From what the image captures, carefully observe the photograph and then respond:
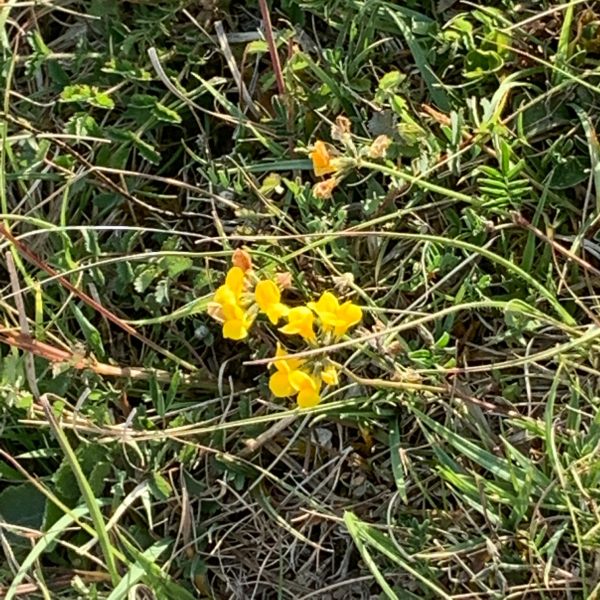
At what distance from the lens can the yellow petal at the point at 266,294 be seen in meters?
1.54

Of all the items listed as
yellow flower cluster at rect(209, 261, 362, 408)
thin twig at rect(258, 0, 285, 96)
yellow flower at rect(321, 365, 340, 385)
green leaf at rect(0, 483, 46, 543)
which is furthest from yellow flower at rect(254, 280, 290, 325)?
green leaf at rect(0, 483, 46, 543)

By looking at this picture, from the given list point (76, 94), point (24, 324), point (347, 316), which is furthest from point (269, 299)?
point (76, 94)

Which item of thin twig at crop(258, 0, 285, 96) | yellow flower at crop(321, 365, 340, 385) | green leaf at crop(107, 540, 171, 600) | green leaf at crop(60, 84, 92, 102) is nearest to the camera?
yellow flower at crop(321, 365, 340, 385)

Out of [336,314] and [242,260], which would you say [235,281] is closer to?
[242,260]

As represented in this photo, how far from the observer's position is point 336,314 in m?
1.54

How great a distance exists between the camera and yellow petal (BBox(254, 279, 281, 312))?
1543 millimetres

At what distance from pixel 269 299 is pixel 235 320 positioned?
63 millimetres

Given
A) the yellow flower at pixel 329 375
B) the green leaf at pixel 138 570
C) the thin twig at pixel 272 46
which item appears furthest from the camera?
the green leaf at pixel 138 570

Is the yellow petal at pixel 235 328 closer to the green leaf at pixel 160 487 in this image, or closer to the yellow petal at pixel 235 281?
the yellow petal at pixel 235 281

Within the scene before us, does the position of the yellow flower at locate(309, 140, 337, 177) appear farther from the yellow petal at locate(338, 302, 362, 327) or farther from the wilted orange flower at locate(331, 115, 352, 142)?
the yellow petal at locate(338, 302, 362, 327)

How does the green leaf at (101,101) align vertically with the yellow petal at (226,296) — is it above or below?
above

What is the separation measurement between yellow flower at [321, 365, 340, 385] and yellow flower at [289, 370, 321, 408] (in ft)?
0.07

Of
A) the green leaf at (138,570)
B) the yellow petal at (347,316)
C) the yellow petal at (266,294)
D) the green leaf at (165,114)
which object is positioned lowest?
the green leaf at (138,570)

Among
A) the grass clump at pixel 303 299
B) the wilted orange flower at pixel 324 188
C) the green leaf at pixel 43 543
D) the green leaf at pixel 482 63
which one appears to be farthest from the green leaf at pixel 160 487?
the green leaf at pixel 482 63
